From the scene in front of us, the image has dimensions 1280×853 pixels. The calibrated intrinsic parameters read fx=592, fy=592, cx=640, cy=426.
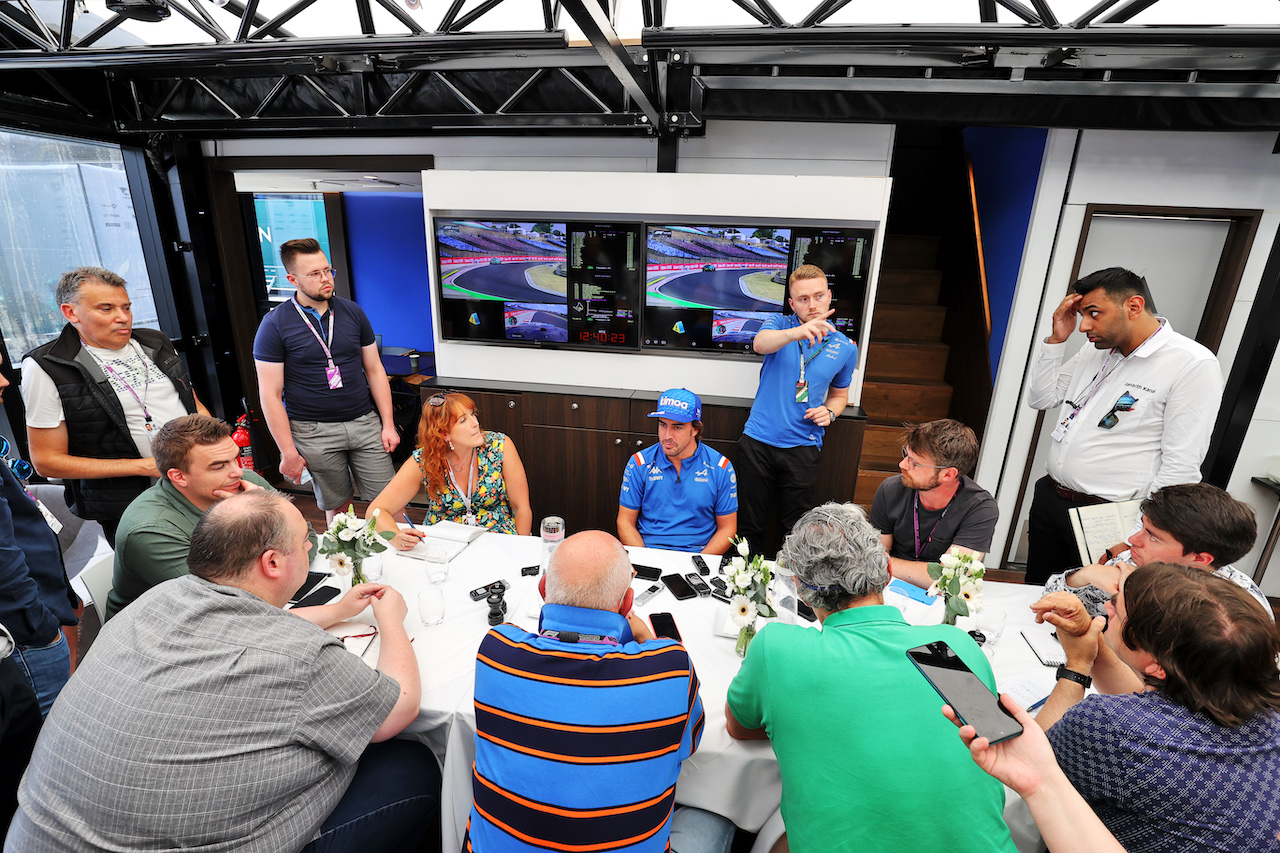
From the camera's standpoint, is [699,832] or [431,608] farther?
[431,608]

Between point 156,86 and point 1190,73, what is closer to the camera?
point 1190,73

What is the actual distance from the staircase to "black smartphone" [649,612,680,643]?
2.97m

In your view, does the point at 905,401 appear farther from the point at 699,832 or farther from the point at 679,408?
the point at 699,832

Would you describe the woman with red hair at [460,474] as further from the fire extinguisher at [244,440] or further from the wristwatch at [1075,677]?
the fire extinguisher at [244,440]

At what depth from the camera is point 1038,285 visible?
374 cm

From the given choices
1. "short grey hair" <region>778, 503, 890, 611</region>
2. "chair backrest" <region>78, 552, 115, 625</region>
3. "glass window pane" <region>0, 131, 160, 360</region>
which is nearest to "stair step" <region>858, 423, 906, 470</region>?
"short grey hair" <region>778, 503, 890, 611</region>

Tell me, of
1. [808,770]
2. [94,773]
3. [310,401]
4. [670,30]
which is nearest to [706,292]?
[670,30]

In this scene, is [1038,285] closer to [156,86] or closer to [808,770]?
[808,770]

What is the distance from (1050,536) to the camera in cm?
293

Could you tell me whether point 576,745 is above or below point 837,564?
below

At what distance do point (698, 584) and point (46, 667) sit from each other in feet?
7.20

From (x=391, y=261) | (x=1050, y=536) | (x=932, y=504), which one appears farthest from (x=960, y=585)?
(x=391, y=261)

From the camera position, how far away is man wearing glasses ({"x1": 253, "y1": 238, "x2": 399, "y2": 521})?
11.0 feet

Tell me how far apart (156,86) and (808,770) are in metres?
5.65
